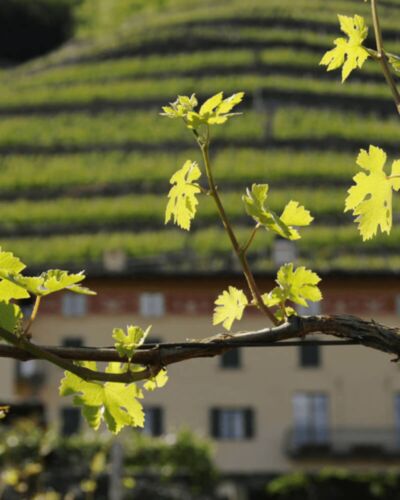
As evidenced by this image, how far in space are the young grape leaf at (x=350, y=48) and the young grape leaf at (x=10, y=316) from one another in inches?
30.6

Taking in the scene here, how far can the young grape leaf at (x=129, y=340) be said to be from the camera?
2.03m

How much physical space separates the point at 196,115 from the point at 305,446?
147ft

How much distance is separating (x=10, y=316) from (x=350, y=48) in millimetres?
892

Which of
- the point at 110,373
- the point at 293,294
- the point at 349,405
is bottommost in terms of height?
the point at 110,373

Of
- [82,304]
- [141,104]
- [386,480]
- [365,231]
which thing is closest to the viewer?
[365,231]

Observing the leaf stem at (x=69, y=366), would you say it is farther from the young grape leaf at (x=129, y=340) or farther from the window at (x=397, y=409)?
the window at (x=397, y=409)

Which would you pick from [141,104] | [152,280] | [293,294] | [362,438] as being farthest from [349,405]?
[293,294]

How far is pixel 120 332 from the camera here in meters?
2.05

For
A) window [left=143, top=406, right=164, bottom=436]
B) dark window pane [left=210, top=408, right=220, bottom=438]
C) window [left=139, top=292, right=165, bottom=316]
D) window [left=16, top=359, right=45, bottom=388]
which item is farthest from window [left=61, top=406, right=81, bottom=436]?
dark window pane [left=210, top=408, right=220, bottom=438]

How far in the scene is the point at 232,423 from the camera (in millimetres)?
46594

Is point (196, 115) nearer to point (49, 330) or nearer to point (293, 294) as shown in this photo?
point (293, 294)

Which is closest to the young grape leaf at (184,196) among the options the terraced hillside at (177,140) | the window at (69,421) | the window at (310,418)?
the window at (310,418)

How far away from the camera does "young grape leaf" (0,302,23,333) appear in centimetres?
196

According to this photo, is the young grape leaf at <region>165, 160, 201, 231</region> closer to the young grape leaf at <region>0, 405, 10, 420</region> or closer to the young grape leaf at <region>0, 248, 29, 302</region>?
the young grape leaf at <region>0, 248, 29, 302</region>
